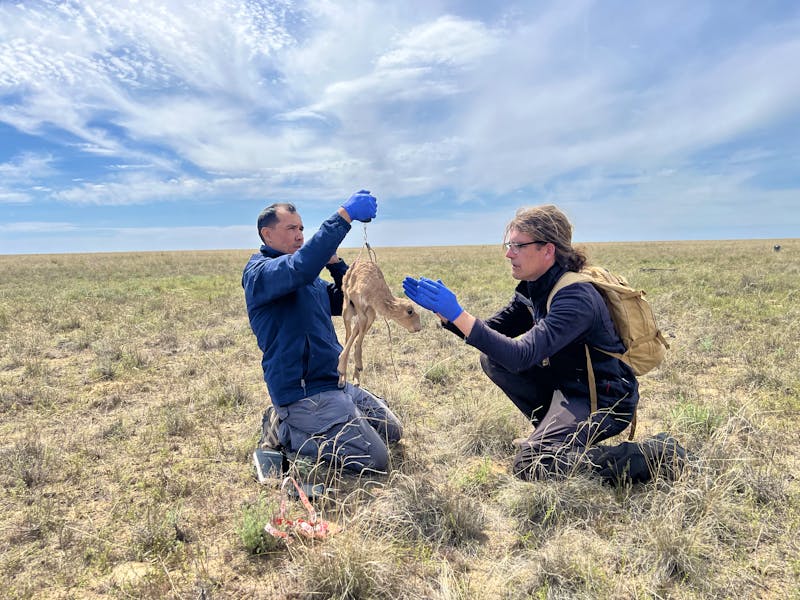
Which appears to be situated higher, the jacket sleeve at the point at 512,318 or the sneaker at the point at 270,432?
the jacket sleeve at the point at 512,318

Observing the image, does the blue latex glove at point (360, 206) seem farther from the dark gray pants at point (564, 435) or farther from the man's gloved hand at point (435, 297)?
the dark gray pants at point (564, 435)

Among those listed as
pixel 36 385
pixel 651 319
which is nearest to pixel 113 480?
pixel 36 385

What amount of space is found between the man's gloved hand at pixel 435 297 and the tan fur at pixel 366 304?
234mm

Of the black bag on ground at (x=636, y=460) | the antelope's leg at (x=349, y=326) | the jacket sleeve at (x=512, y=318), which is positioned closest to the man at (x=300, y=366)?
the antelope's leg at (x=349, y=326)

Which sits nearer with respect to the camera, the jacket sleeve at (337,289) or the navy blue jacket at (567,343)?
the navy blue jacket at (567,343)

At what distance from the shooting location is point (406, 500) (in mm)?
2986

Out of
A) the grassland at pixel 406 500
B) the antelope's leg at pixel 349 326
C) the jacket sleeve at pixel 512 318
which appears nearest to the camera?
the grassland at pixel 406 500

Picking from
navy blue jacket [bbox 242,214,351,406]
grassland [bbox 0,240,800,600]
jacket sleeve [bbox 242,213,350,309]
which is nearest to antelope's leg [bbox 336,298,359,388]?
navy blue jacket [bbox 242,214,351,406]

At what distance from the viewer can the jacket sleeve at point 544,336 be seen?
3018mm

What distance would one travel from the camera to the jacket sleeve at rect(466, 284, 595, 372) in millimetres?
3018

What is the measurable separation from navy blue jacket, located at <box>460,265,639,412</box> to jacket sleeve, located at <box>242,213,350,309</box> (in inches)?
44.3

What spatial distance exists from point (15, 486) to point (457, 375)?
4.76m

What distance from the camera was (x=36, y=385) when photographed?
594cm

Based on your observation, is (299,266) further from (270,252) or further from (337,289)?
(337,289)
